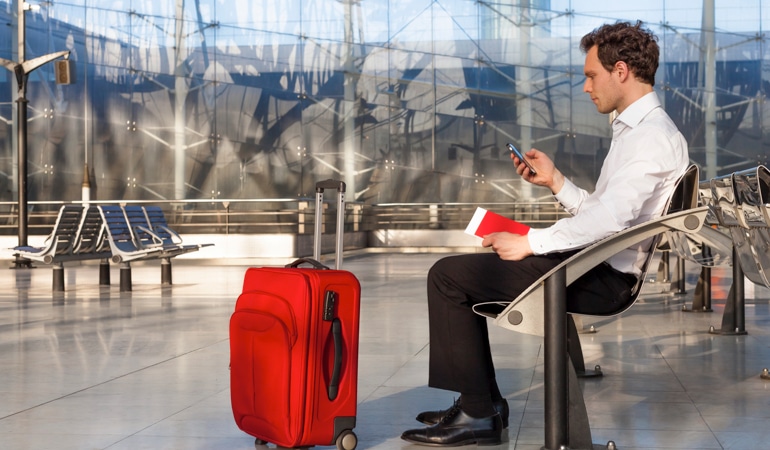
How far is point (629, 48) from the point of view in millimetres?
3182

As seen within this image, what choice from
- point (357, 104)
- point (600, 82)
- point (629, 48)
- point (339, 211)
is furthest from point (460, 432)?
point (357, 104)

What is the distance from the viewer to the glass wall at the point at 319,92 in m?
26.8

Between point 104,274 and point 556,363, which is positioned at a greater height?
point 556,363

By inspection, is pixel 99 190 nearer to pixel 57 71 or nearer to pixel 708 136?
pixel 57 71

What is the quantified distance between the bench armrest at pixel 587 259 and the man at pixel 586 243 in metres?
0.05

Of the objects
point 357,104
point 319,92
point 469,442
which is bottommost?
point 469,442

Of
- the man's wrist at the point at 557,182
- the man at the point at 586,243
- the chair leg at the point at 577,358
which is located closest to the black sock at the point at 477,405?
the man at the point at 586,243

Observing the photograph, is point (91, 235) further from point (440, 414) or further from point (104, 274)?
point (440, 414)

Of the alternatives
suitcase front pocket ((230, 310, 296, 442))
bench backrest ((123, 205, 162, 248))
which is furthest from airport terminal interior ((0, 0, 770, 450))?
suitcase front pocket ((230, 310, 296, 442))

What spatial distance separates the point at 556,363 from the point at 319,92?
24.8m

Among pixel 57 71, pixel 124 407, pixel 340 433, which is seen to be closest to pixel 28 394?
pixel 124 407

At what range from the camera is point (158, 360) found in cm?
550

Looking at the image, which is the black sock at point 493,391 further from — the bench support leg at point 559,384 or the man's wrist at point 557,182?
the man's wrist at point 557,182

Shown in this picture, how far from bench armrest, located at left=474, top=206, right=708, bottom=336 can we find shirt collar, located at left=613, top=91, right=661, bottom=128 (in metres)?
0.35
